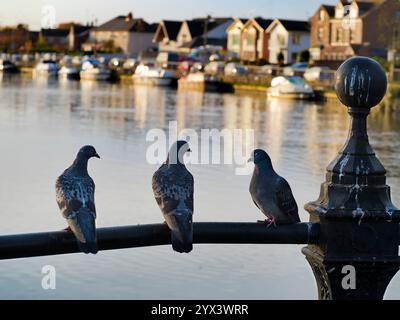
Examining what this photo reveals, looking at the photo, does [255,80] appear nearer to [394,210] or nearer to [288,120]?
[288,120]

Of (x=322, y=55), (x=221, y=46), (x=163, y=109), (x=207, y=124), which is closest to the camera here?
(x=207, y=124)

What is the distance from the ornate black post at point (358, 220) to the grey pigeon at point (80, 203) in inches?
35.1

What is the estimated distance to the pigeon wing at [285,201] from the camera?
448 centimetres

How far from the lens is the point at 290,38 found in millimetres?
109625

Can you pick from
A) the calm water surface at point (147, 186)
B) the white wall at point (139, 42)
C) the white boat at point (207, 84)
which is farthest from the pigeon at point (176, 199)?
the white wall at point (139, 42)

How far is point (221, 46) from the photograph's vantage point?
128 m

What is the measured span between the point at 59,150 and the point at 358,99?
3126 cm

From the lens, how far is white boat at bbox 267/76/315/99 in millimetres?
71062

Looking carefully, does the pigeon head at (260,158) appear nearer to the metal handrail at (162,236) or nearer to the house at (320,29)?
the metal handrail at (162,236)

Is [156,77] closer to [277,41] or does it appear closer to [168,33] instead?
[277,41]
